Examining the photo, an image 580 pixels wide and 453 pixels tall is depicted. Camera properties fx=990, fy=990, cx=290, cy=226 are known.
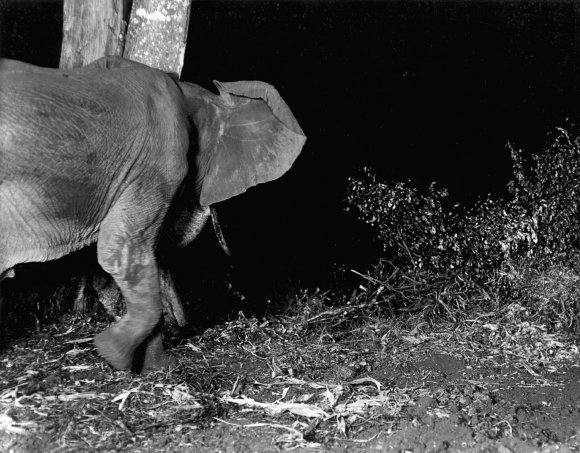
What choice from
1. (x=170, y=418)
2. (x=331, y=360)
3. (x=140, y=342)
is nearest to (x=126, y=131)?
(x=140, y=342)

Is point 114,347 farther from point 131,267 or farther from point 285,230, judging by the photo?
point 285,230

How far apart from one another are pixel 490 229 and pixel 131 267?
3586mm

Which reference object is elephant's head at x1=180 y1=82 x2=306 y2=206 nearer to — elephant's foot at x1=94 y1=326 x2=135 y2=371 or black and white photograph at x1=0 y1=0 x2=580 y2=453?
black and white photograph at x1=0 y1=0 x2=580 y2=453

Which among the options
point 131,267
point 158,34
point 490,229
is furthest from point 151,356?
point 490,229

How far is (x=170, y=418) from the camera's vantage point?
197 inches

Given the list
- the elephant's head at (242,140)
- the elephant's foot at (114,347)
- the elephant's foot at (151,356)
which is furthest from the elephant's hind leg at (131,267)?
the elephant's head at (242,140)

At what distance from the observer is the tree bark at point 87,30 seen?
6027 mm

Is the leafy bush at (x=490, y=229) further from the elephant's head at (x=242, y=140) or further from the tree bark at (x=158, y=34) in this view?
the tree bark at (x=158, y=34)

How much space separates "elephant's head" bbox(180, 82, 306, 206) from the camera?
5906mm

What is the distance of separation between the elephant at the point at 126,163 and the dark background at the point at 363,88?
1.84 meters

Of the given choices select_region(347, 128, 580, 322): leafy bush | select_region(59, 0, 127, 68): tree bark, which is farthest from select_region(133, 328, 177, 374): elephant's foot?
select_region(347, 128, 580, 322): leafy bush

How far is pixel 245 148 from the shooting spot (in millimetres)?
5965

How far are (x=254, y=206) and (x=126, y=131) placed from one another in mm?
2971

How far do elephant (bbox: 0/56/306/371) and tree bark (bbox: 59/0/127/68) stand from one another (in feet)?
1.85
